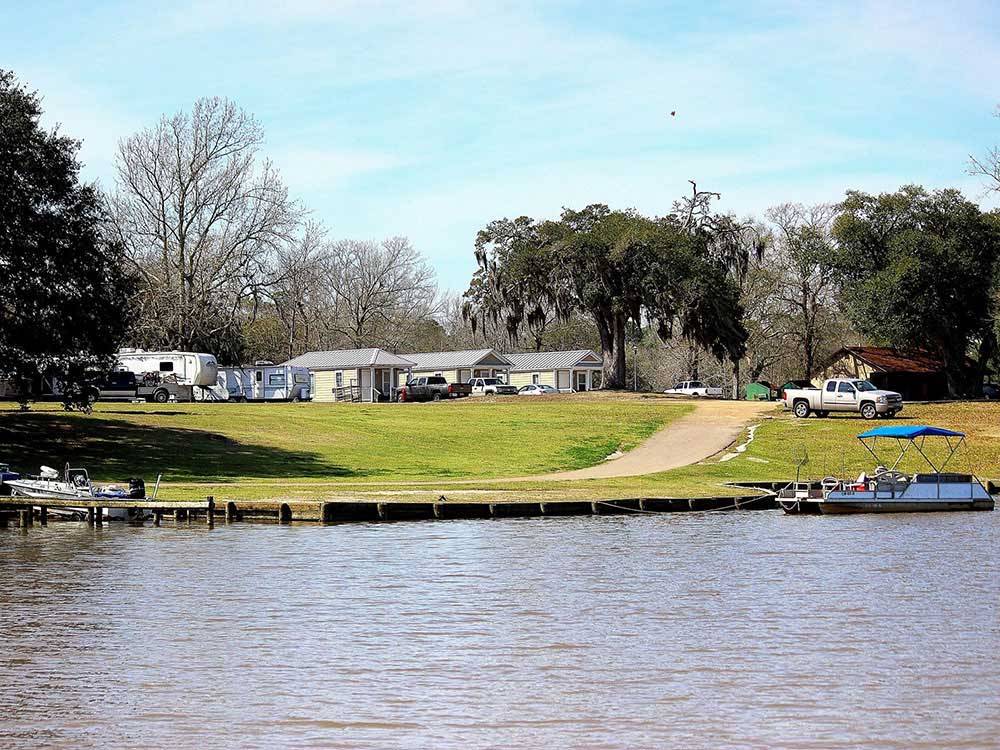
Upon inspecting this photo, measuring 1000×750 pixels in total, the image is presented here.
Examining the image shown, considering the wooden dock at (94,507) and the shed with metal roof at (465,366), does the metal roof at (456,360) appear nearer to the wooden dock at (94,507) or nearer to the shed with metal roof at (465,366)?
the shed with metal roof at (465,366)

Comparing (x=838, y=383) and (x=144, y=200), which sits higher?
(x=144, y=200)

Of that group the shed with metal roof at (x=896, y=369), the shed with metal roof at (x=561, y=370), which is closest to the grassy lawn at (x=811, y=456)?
the shed with metal roof at (x=896, y=369)

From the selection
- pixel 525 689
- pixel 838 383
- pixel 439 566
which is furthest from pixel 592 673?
pixel 838 383

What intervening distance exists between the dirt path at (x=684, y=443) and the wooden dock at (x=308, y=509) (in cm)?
865

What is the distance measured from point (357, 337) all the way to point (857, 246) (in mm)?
58475

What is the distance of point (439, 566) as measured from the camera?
92.2 ft

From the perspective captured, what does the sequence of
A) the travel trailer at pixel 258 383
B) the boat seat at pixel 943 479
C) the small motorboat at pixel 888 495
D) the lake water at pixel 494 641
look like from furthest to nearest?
the travel trailer at pixel 258 383, the boat seat at pixel 943 479, the small motorboat at pixel 888 495, the lake water at pixel 494 641

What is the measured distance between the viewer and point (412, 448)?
5519 cm

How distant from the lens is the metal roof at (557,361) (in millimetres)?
110312

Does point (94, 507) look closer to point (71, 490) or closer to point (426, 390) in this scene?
point (71, 490)

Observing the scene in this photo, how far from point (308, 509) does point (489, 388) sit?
63625 millimetres

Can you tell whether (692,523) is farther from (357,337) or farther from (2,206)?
(357,337)

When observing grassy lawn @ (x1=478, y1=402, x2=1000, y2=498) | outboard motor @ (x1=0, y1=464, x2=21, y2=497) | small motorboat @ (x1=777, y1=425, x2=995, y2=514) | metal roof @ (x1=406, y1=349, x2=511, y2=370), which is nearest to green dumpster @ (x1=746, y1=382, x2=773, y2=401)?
metal roof @ (x1=406, y1=349, x2=511, y2=370)

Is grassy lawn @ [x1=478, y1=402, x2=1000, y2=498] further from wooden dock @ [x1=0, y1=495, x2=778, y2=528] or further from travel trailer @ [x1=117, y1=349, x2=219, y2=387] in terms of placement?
travel trailer @ [x1=117, y1=349, x2=219, y2=387]
